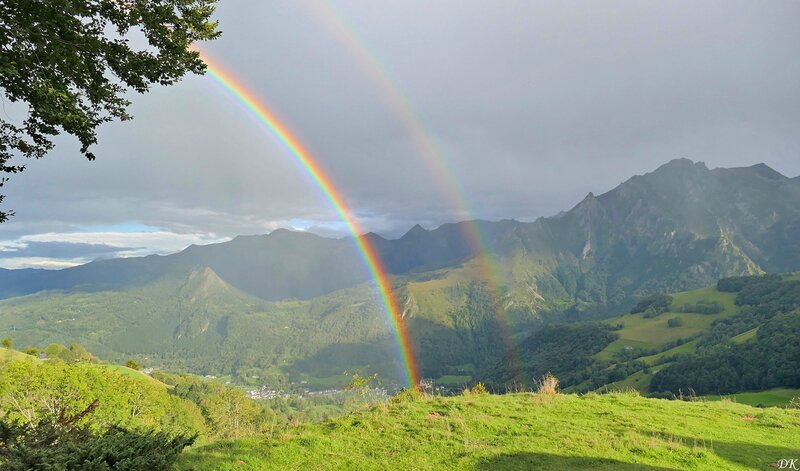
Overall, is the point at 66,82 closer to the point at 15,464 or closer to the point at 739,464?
the point at 15,464

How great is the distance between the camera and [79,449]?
268 inches

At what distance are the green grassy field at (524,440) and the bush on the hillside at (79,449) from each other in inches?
66.2

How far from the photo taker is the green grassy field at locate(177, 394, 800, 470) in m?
10.2

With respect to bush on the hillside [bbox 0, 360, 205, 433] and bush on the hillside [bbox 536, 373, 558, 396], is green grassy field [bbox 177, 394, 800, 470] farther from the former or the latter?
bush on the hillside [bbox 0, 360, 205, 433]

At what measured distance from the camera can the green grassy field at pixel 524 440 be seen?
10219 mm

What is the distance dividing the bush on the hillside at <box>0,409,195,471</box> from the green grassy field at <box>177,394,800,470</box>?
168cm

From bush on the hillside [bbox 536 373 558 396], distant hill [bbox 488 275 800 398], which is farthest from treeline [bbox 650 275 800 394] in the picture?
bush on the hillside [bbox 536 373 558 396]

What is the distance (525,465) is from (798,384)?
123100 millimetres

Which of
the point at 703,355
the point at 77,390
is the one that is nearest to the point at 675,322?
the point at 703,355

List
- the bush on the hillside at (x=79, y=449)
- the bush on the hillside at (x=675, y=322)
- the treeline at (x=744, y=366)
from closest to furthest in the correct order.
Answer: the bush on the hillside at (x=79, y=449)
the treeline at (x=744, y=366)
the bush on the hillside at (x=675, y=322)

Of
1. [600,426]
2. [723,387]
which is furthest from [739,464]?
[723,387]

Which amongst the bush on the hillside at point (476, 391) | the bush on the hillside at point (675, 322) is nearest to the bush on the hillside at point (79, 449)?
the bush on the hillside at point (476, 391)

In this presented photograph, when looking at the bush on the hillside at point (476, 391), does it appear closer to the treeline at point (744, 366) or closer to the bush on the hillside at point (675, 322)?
the treeline at point (744, 366)

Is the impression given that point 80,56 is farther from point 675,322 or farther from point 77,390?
point 675,322
